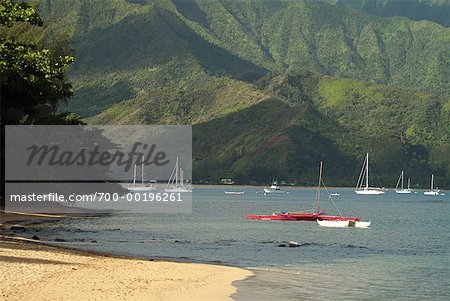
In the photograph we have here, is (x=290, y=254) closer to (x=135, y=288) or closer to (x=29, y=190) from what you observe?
(x=135, y=288)

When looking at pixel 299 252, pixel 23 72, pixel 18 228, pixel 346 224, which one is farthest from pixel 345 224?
pixel 23 72

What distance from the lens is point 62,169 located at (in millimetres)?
101625

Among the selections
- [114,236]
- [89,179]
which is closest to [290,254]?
[114,236]

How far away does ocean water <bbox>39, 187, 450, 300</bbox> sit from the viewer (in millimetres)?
39250

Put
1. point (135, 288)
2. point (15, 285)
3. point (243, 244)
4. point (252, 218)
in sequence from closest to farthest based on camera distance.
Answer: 1. point (15, 285)
2. point (135, 288)
3. point (243, 244)
4. point (252, 218)

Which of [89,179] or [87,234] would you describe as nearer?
[87,234]

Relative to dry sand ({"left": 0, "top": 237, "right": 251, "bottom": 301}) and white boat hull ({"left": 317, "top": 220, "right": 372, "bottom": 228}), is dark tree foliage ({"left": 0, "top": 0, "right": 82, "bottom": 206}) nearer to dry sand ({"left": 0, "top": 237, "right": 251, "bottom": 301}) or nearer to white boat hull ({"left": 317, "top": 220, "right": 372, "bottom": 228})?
dry sand ({"left": 0, "top": 237, "right": 251, "bottom": 301})

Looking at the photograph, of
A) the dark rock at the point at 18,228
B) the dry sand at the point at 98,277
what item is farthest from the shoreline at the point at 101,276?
the dark rock at the point at 18,228

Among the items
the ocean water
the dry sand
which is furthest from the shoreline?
the ocean water

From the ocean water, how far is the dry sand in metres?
1.87

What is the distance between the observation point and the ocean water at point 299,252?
3925cm

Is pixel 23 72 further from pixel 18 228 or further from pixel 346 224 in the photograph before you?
pixel 346 224

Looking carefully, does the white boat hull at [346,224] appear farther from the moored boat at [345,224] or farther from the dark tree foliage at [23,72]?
the dark tree foliage at [23,72]

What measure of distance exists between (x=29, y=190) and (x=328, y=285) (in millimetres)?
57587
